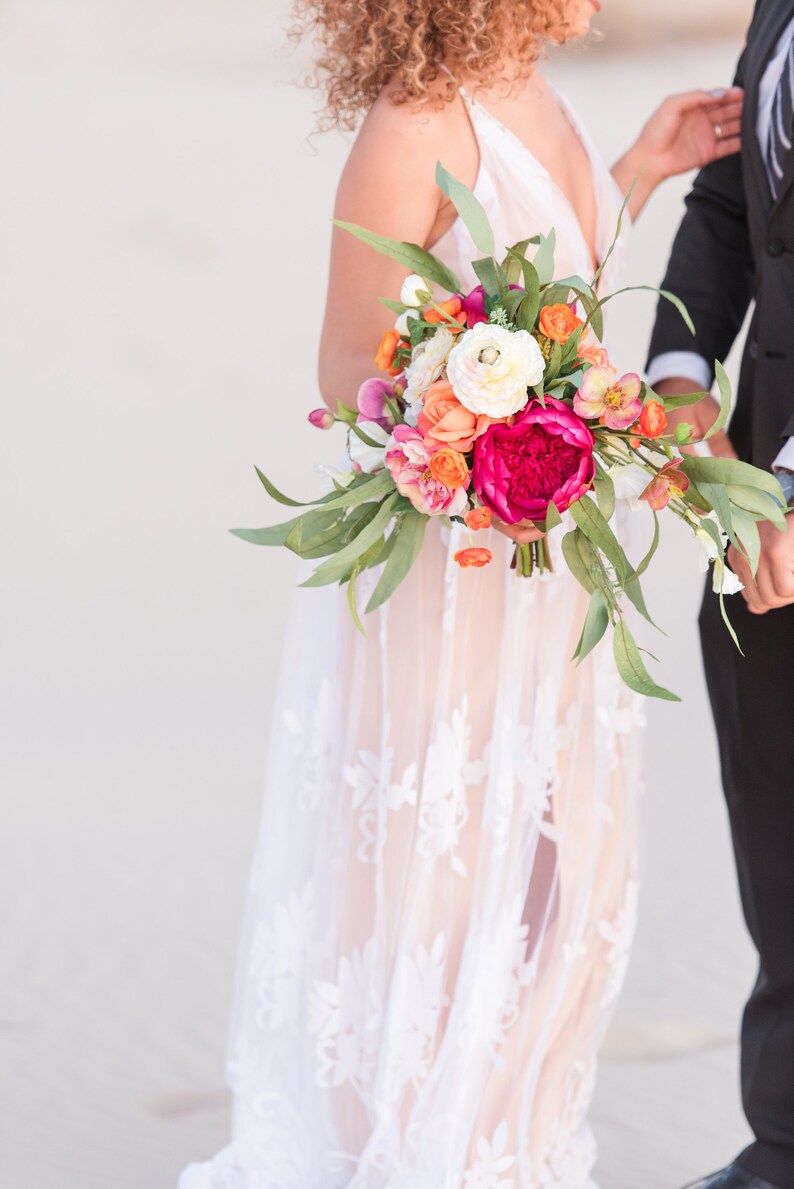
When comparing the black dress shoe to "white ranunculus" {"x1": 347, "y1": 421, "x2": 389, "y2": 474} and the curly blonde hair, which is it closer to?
"white ranunculus" {"x1": 347, "y1": 421, "x2": 389, "y2": 474}

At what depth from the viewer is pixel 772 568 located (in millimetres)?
2162

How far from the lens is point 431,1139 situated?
2.28 m

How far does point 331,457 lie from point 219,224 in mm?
3140

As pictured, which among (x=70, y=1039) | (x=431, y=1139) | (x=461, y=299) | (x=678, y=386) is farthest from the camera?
(x=70, y=1039)

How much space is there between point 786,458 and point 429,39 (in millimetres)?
864

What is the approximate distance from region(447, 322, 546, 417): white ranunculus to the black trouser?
95 centimetres

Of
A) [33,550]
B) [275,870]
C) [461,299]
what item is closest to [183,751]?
[33,550]

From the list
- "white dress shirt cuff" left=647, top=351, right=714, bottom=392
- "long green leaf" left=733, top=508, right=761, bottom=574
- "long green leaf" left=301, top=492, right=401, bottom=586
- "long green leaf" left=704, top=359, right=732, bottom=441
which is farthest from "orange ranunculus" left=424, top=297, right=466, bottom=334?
"white dress shirt cuff" left=647, top=351, right=714, bottom=392

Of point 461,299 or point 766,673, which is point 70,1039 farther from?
point 461,299

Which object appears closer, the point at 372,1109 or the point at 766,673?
the point at 372,1109

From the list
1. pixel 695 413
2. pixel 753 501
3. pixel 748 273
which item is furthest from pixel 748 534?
pixel 748 273

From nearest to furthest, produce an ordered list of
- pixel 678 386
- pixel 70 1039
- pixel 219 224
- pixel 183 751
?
pixel 678 386, pixel 70 1039, pixel 183 751, pixel 219 224

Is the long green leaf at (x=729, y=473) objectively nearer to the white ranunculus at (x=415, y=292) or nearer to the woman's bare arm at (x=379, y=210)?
the white ranunculus at (x=415, y=292)

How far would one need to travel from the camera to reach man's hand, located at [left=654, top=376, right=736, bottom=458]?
2.57 m
